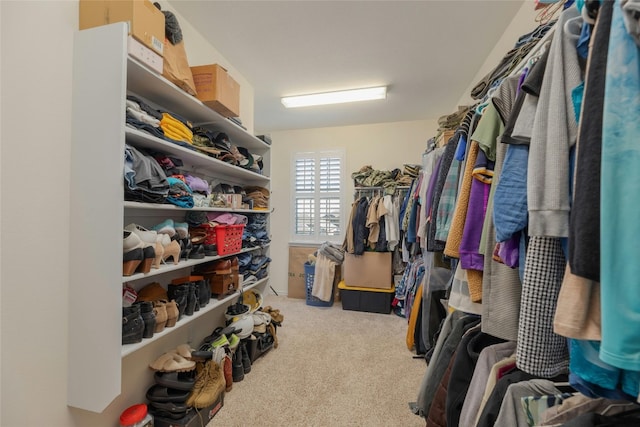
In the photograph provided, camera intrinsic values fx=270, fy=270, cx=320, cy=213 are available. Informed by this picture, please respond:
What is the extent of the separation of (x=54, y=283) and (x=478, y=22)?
300 centimetres

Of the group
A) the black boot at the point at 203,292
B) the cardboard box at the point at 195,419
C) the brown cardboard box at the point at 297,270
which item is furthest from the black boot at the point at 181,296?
the brown cardboard box at the point at 297,270

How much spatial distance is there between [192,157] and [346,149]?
2.86 metres

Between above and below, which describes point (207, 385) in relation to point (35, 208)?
below

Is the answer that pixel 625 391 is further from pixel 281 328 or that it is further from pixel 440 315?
pixel 281 328

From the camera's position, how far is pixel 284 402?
183cm

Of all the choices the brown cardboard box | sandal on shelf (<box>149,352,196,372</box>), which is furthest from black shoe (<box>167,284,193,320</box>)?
the brown cardboard box

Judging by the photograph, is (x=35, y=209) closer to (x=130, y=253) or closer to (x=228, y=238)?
(x=130, y=253)

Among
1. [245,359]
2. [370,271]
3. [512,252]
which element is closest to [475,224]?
[512,252]

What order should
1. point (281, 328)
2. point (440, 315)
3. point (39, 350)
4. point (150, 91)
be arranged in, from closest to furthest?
point (39, 350) → point (150, 91) → point (440, 315) → point (281, 328)

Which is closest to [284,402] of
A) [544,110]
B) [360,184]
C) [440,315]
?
[440,315]

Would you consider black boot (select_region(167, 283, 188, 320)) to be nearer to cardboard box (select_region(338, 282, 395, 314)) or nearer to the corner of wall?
cardboard box (select_region(338, 282, 395, 314))

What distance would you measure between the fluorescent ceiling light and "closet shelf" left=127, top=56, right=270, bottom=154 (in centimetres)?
107

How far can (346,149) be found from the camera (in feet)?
14.0

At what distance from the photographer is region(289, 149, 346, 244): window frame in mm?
4309
